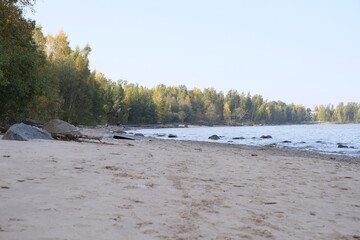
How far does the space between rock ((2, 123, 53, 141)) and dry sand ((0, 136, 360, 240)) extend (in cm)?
449

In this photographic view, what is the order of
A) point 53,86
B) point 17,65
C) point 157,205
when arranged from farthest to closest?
point 53,86 → point 17,65 → point 157,205

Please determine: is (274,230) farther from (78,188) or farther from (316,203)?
(78,188)

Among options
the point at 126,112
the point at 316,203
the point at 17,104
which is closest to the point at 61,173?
the point at 316,203

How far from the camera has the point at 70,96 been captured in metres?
49.7

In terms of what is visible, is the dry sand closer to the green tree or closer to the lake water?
the green tree

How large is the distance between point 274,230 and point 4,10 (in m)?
18.8

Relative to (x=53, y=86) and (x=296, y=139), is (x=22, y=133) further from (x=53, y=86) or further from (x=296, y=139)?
(x=296, y=139)

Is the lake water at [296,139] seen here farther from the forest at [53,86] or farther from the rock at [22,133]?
the rock at [22,133]

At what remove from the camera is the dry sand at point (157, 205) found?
3143mm

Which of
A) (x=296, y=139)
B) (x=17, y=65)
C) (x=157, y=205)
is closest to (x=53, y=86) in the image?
(x=17, y=65)

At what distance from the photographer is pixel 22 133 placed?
1188 centimetres

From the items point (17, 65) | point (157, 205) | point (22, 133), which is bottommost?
point (157, 205)

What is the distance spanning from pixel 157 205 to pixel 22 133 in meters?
9.45

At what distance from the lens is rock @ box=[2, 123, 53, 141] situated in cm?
1109
